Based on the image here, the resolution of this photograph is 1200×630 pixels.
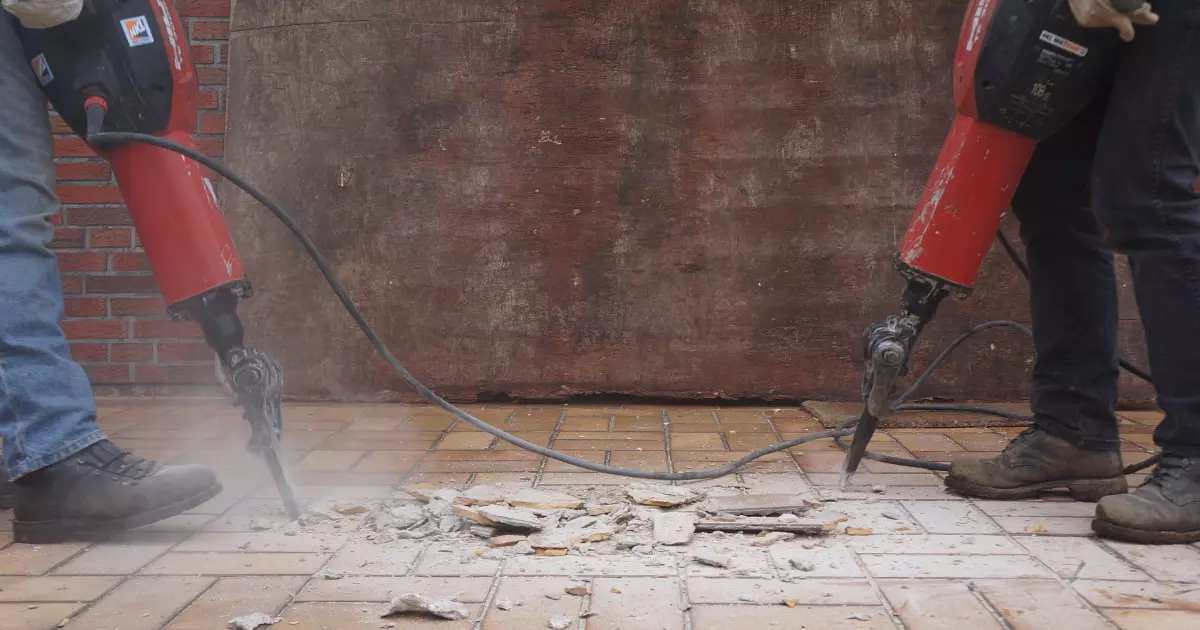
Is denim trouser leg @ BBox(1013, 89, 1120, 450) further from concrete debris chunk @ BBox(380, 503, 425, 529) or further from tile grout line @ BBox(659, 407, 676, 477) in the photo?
concrete debris chunk @ BBox(380, 503, 425, 529)

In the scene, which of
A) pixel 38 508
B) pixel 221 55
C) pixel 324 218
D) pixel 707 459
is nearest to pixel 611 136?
pixel 324 218

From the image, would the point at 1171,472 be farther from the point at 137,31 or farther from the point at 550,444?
the point at 137,31

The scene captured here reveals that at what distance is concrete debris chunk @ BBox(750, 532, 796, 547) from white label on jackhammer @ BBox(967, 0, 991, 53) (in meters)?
1.01

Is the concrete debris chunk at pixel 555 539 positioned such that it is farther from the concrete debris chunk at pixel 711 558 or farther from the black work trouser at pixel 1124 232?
the black work trouser at pixel 1124 232

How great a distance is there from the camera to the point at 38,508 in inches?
63.6

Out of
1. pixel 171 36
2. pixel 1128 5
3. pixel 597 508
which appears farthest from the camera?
pixel 597 508

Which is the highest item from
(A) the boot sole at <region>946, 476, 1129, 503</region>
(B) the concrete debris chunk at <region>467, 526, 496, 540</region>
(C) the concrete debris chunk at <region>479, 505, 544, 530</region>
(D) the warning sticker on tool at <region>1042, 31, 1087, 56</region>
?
(D) the warning sticker on tool at <region>1042, 31, 1087, 56</region>

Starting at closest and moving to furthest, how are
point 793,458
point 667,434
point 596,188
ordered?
point 793,458 → point 667,434 → point 596,188

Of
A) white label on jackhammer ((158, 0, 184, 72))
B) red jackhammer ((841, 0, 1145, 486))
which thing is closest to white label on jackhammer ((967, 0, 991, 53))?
red jackhammer ((841, 0, 1145, 486))

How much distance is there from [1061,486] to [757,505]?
72cm

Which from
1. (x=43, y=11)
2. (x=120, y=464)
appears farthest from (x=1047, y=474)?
(x=43, y=11)

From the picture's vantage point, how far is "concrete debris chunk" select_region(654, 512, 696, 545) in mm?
1577

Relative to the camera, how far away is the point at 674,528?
1.63 meters

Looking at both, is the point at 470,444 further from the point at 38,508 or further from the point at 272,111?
the point at 272,111
